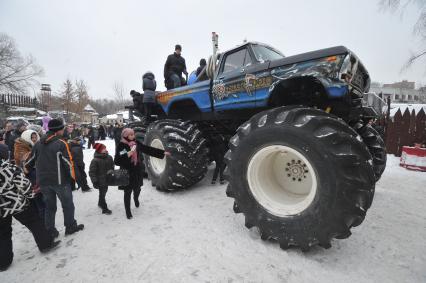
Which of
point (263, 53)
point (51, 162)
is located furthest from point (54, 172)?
point (263, 53)

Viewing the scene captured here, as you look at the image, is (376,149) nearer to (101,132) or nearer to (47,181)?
(47,181)

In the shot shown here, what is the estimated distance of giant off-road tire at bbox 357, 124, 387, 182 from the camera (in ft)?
13.5

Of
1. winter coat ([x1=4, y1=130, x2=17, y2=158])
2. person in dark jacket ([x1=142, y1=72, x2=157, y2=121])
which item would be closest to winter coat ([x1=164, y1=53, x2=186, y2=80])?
person in dark jacket ([x1=142, y1=72, x2=157, y2=121])

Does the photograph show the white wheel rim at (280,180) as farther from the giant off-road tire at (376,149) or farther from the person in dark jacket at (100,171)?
the person in dark jacket at (100,171)

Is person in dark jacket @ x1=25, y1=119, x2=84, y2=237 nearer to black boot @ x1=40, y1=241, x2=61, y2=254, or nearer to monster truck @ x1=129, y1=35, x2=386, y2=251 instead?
black boot @ x1=40, y1=241, x2=61, y2=254

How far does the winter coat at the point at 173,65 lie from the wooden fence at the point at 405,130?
340 inches

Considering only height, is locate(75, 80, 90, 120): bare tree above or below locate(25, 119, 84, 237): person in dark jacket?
above

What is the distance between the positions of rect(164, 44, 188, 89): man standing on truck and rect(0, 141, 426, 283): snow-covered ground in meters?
3.27

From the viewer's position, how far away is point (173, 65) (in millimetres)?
6008

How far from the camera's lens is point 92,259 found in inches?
104

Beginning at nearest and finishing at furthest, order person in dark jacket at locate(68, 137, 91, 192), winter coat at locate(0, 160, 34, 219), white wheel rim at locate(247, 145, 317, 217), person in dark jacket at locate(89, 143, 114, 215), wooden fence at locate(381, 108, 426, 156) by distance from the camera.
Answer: winter coat at locate(0, 160, 34, 219) < white wheel rim at locate(247, 145, 317, 217) < person in dark jacket at locate(89, 143, 114, 215) < person in dark jacket at locate(68, 137, 91, 192) < wooden fence at locate(381, 108, 426, 156)

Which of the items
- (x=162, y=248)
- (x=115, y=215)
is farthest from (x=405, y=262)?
(x=115, y=215)

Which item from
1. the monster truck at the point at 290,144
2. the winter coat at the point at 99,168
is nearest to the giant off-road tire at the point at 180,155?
the monster truck at the point at 290,144

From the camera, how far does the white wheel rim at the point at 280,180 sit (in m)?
2.74
